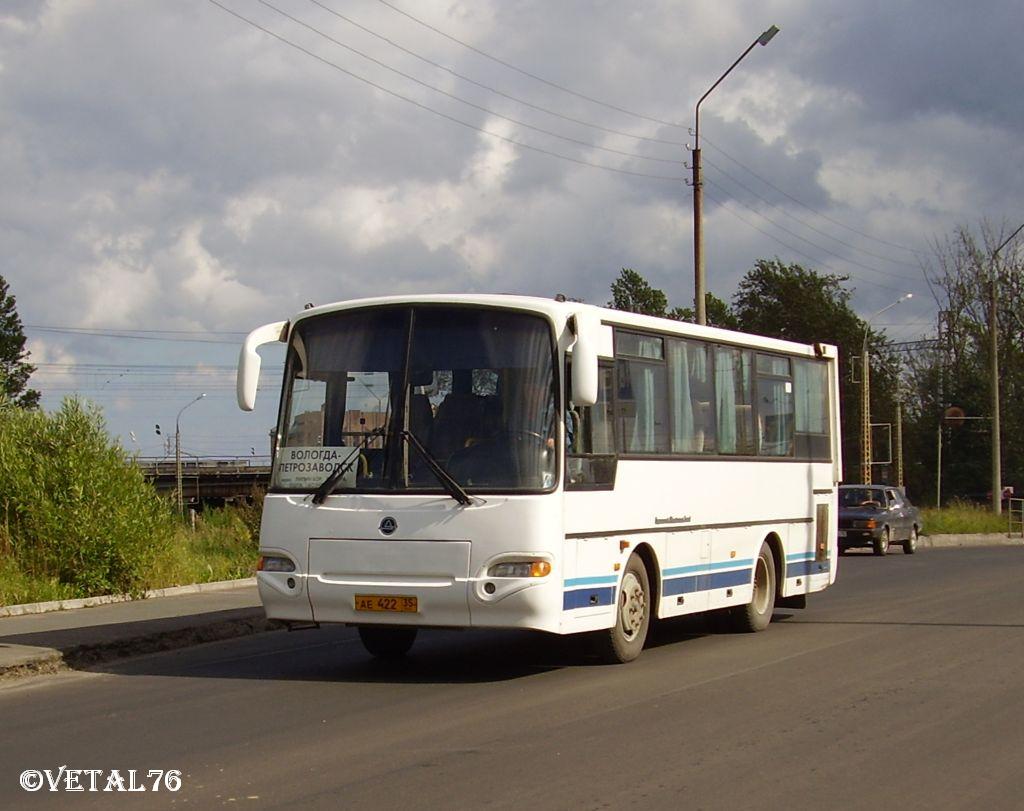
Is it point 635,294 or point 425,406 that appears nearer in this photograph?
point 425,406

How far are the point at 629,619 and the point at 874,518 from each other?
23817mm

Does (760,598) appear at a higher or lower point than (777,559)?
lower

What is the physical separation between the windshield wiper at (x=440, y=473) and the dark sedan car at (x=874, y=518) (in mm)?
24978

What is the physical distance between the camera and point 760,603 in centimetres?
1602

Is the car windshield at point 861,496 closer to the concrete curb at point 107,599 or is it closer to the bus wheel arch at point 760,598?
the concrete curb at point 107,599

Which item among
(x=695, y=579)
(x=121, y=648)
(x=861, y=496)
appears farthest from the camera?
(x=861, y=496)

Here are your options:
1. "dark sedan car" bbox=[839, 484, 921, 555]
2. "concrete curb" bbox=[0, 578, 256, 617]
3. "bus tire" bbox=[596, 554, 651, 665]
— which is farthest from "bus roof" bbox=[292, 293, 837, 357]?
"dark sedan car" bbox=[839, 484, 921, 555]

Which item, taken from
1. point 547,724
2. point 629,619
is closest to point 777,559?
point 629,619

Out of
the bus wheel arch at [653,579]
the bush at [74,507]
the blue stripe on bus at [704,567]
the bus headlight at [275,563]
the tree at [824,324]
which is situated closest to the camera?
the bus headlight at [275,563]

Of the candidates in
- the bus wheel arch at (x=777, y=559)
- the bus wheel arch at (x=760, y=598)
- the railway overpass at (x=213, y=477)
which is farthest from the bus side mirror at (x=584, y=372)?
the railway overpass at (x=213, y=477)

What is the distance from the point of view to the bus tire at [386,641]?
13.4 metres

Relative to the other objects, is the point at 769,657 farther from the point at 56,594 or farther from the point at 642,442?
the point at 56,594

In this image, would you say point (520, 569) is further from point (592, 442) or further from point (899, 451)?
point (899, 451)

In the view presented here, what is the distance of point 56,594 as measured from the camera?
18.2 m
